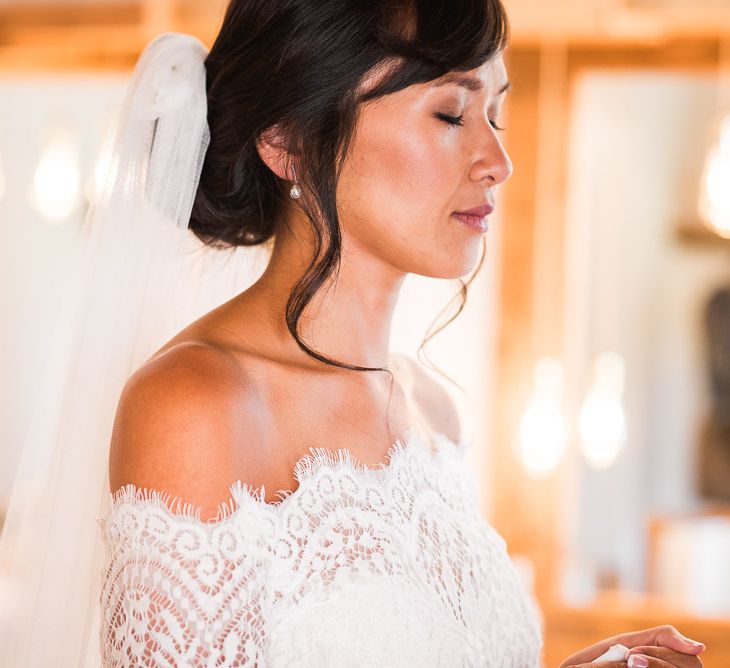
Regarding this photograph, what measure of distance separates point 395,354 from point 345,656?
0.78 meters

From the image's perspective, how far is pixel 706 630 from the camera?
4.23 meters

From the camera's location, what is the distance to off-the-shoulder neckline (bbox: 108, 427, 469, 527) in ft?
3.99

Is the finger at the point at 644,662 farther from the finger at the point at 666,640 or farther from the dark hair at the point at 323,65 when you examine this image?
the dark hair at the point at 323,65

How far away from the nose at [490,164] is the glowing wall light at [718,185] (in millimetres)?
2926

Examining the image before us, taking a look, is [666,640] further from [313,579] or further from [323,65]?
[323,65]

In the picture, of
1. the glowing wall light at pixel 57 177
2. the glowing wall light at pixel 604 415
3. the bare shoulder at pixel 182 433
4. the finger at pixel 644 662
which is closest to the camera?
the bare shoulder at pixel 182 433

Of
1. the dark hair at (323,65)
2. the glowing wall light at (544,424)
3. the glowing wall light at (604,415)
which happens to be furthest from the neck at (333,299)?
the glowing wall light at (604,415)

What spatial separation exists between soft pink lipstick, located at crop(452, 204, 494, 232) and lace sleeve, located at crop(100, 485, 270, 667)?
570 millimetres

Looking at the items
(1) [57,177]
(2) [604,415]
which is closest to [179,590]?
(2) [604,415]

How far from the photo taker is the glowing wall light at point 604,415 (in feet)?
14.7

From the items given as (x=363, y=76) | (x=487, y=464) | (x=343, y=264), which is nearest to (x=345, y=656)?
(x=343, y=264)

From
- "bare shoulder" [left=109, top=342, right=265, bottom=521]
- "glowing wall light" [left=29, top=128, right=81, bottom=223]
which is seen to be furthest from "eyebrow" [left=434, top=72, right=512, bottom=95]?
"glowing wall light" [left=29, top=128, right=81, bottom=223]

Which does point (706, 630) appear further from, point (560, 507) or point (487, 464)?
point (487, 464)

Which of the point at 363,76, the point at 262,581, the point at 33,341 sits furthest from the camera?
the point at 33,341
